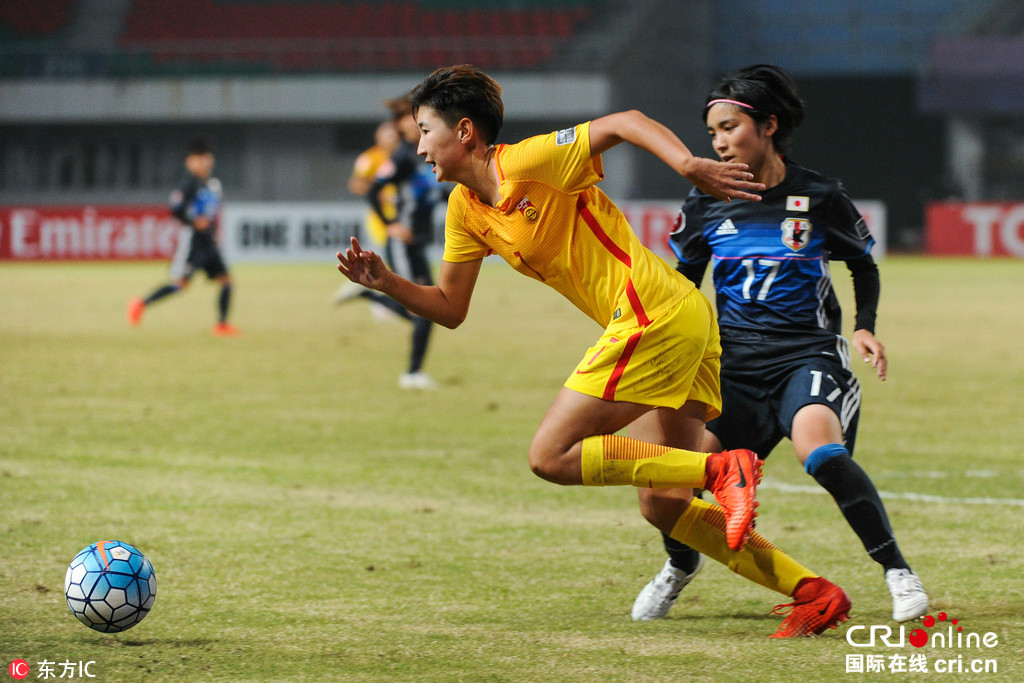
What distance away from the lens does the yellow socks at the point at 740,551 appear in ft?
13.8

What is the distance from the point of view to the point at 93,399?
10.0 metres

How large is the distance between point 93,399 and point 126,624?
6380 mm

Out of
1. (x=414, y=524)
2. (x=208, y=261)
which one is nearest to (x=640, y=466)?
(x=414, y=524)

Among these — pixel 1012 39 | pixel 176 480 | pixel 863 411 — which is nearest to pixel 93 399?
pixel 176 480

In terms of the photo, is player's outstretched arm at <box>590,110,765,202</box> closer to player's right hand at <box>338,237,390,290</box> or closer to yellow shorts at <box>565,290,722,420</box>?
yellow shorts at <box>565,290,722,420</box>

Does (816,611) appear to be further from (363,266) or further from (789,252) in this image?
(363,266)

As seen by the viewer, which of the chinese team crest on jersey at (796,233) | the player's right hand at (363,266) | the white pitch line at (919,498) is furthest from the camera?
the white pitch line at (919,498)

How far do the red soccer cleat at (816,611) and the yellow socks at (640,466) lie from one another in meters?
0.57

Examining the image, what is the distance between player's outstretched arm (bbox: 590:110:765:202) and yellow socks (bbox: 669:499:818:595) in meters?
1.16

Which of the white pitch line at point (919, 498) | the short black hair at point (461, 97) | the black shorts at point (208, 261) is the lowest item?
the white pitch line at point (919, 498)

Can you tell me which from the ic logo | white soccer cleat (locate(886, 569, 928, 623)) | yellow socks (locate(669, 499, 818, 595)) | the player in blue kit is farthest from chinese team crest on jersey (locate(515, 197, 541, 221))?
the ic logo

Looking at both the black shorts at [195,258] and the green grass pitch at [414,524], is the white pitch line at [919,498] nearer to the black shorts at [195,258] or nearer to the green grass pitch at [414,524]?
the green grass pitch at [414,524]

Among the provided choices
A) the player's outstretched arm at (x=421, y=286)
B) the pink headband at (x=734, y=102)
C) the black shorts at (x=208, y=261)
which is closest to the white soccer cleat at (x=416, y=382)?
the black shorts at (x=208, y=261)

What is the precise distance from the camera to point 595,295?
4.10 m
